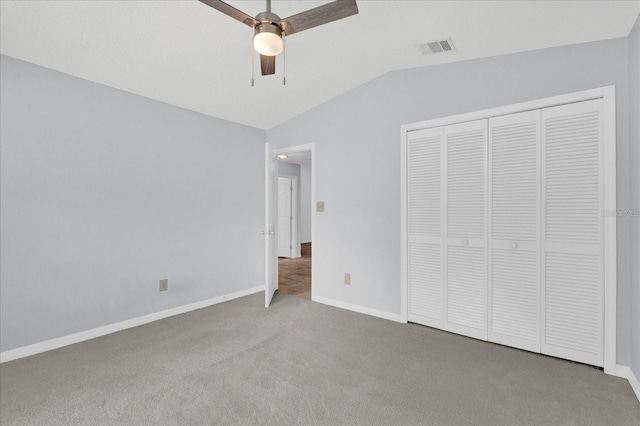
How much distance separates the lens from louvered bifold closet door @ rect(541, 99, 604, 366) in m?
2.35

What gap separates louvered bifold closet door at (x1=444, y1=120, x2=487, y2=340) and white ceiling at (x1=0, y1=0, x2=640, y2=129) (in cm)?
81

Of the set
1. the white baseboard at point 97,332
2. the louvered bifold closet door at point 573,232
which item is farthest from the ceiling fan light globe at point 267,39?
the white baseboard at point 97,332

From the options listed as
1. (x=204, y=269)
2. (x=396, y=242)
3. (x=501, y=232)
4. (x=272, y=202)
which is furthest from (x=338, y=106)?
(x=204, y=269)

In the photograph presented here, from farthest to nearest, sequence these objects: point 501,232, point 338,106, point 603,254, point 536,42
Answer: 1. point 338,106
2. point 501,232
3. point 536,42
4. point 603,254

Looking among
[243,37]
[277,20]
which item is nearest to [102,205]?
[243,37]

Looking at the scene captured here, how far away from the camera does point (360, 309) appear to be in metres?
3.63

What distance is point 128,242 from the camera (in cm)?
320

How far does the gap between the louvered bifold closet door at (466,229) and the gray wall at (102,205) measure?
268 cm

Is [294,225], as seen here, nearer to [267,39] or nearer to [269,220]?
[269,220]

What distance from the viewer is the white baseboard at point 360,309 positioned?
338cm

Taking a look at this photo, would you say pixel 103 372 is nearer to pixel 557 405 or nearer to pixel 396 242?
pixel 396 242

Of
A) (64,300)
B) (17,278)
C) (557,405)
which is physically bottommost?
→ (557,405)

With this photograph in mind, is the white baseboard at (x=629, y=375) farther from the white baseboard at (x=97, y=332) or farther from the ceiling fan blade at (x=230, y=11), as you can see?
the white baseboard at (x=97, y=332)

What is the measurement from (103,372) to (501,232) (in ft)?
11.0
